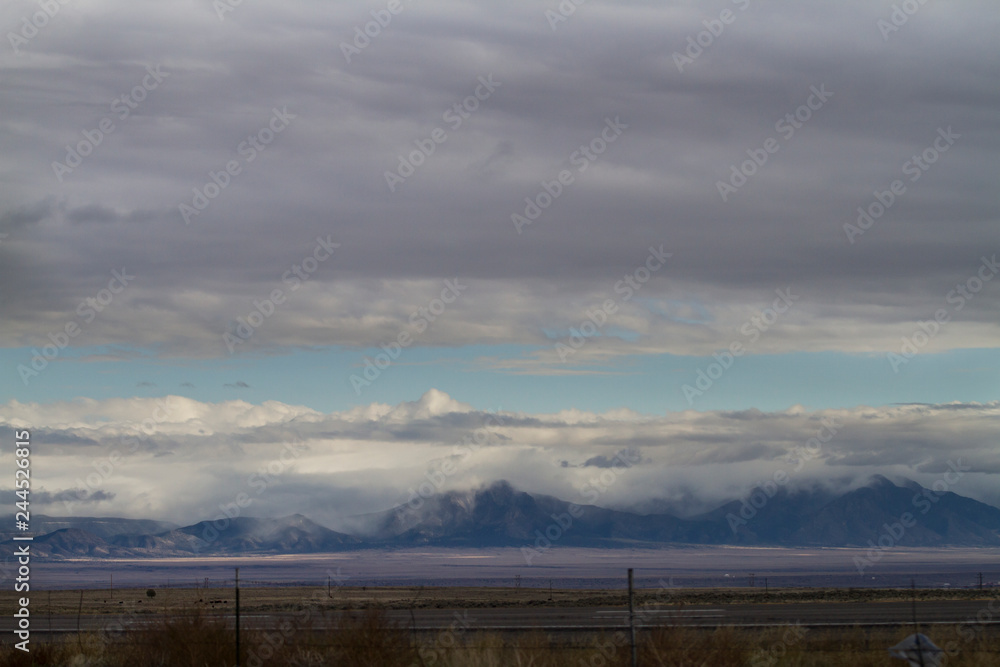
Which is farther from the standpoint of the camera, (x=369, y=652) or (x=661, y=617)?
(x=661, y=617)

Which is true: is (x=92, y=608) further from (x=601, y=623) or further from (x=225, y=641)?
(x=225, y=641)

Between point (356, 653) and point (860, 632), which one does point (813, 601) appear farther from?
point (356, 653)

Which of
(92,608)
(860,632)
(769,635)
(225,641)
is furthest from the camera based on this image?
(92,608)

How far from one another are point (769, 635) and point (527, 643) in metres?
10.4

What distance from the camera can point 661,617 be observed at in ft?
143

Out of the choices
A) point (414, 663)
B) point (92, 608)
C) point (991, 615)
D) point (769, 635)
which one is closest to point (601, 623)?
point (769, 635)

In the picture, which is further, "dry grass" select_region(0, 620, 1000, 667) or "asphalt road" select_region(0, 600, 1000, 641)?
"asphalt road" select_region(0, 600, 1000, 641)

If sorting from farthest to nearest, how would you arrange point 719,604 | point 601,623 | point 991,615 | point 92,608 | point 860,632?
point 92,608 < point 719,604 < point 991,615 < point 601,623 < point 860,632

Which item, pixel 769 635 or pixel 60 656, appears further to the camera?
pixel 769 635

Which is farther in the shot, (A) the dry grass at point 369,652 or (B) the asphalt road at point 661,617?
(B) the asphalt road at point 661,617

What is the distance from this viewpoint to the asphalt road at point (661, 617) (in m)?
49.1

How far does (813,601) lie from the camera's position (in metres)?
72.3

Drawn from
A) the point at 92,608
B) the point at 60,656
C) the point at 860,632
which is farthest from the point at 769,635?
the point at 92,608

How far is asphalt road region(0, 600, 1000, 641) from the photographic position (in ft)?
161
